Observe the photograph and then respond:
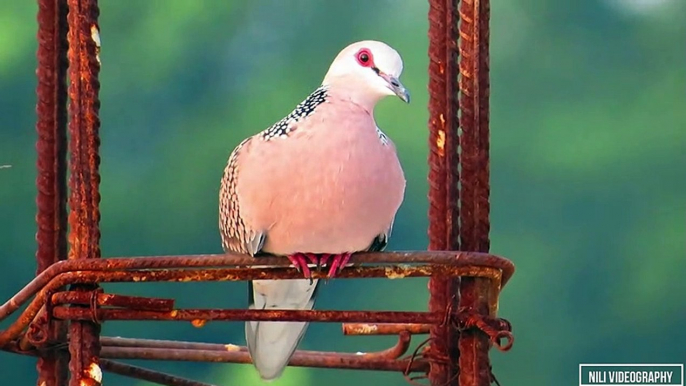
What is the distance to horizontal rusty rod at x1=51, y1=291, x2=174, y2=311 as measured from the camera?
2.24m

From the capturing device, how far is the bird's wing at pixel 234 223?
2.38 meters

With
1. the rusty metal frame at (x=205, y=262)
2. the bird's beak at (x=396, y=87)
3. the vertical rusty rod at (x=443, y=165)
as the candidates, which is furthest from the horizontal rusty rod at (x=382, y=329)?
the bird's beak at (x=396, y=87)

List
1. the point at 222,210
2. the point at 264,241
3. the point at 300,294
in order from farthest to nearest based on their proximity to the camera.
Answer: the point at 300,294 < the point at 222,210 < the point at 264,241

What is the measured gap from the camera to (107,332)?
438 cm

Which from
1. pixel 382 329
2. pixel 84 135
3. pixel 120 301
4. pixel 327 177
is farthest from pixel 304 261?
pixel 382 329

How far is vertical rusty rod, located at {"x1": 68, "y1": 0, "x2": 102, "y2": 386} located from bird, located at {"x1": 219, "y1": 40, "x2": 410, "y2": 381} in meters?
0.25

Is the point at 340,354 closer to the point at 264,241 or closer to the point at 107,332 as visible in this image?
the point at 264,241

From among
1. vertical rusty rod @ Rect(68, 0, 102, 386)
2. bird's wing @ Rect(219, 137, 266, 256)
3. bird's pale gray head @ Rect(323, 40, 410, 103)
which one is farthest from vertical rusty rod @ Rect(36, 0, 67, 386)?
bird's pale gray head @ Rect(323, 40, 410, 103)

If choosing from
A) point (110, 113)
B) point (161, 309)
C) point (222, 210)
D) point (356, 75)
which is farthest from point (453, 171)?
point (110, 113)

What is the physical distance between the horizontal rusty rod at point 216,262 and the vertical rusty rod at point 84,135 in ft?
0.17

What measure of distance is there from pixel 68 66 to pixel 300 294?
602mm

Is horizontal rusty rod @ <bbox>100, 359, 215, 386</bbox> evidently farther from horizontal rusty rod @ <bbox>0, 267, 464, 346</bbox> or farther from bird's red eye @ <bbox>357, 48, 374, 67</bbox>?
bird's red eye @ <bbox>357, 48, 374, 67</bbox>

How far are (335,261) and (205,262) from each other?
27 centimetres

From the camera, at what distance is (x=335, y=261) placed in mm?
2363
